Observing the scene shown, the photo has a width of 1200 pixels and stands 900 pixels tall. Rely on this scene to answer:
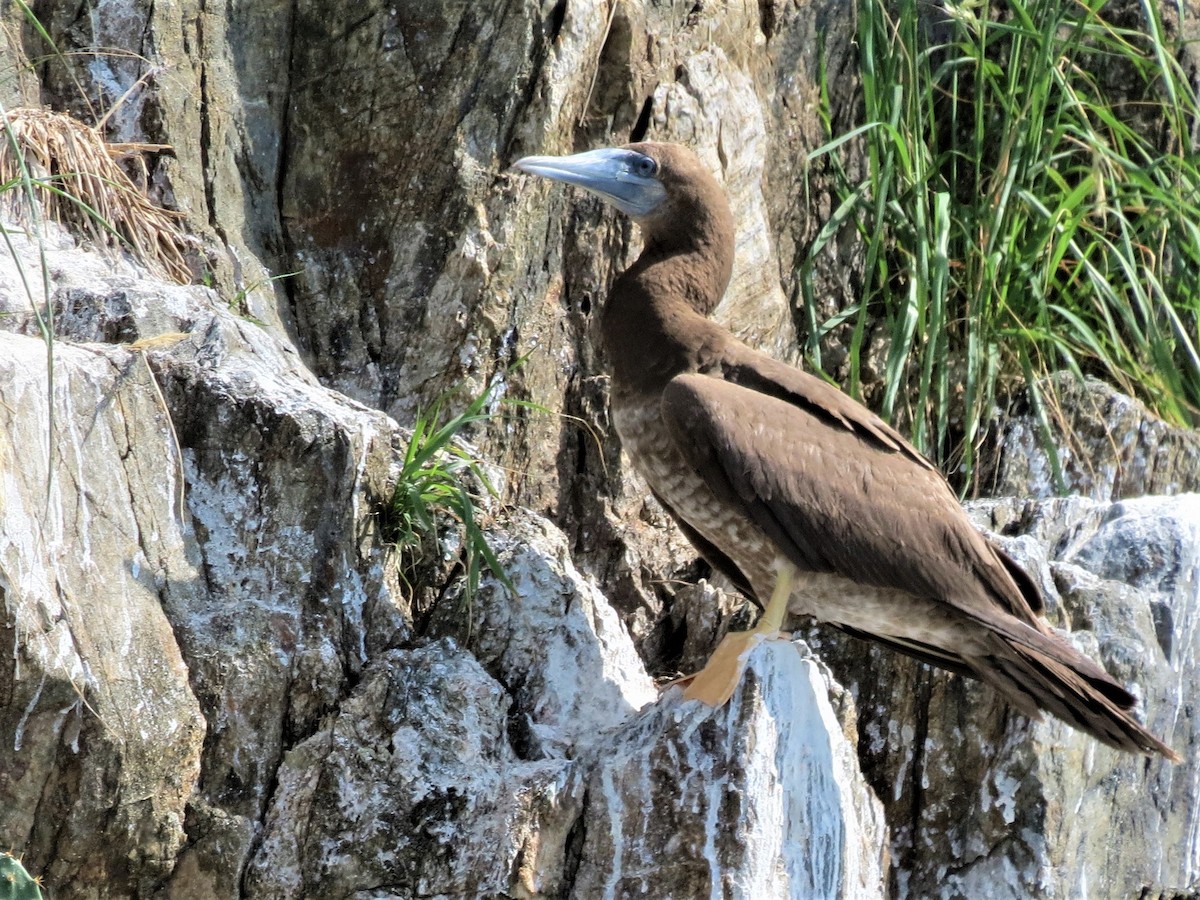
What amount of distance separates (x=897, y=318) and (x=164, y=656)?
3.37m

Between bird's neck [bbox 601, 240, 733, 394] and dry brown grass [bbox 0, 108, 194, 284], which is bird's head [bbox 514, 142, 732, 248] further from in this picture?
dry brown grass [bbox 0, 108, 194, 284]

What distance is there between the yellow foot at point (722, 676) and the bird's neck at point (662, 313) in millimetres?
986

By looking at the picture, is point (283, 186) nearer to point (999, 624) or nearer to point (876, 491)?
point (876, 491)

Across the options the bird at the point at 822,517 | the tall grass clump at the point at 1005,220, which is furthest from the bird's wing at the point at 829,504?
the tall grass clump at the point at 1005,220

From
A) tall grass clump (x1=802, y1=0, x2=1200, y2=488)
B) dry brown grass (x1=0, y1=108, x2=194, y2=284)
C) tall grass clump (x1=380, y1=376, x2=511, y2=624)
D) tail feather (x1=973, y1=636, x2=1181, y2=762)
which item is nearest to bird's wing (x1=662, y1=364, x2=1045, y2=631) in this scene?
tail feather (x1=973, y1=636, x2=1181, y2=762)

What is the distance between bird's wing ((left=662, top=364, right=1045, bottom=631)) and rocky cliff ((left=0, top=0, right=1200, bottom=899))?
0.43m

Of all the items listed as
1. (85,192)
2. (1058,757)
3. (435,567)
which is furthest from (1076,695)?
(85,192)

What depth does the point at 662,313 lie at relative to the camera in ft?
16.3

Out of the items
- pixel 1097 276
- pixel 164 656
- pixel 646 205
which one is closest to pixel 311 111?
pixel 646 205

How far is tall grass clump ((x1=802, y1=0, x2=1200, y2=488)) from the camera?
20.5 feet

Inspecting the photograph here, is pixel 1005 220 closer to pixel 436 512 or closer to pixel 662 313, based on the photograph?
pixel 662 313

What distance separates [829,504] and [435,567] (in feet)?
3.80

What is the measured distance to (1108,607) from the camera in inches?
197

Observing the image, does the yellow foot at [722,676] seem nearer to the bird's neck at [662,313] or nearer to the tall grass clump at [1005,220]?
the bird's neck at [662,313]
